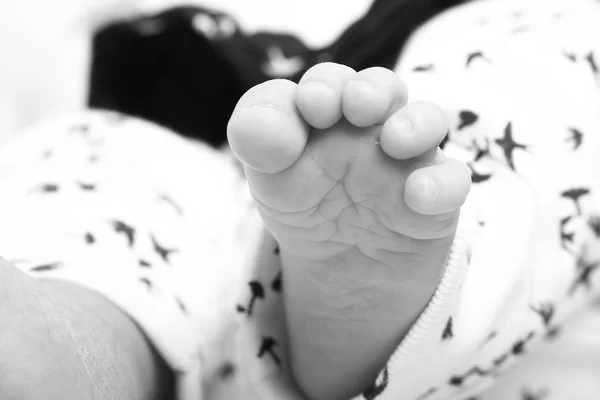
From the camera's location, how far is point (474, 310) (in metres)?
0.46

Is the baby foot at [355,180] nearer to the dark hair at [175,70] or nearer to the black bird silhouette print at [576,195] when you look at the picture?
the black bird silhouette print at [576,195]

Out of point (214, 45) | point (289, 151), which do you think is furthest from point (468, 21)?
point (289, 151)

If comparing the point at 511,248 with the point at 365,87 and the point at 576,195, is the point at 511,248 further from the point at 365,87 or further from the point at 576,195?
the point at 365,87

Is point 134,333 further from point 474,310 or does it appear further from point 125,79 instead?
point 125,79

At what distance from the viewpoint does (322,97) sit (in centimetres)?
32

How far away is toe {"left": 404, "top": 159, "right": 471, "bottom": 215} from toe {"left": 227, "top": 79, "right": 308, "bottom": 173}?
0.07 m

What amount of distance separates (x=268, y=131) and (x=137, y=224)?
1.05 feet

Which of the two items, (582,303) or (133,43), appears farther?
(133,43)

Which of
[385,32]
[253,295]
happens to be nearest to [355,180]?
[253,295]

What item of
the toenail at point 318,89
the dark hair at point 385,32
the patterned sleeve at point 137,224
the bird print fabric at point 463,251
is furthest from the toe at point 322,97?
the dark hair at point 385,32

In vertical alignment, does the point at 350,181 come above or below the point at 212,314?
above

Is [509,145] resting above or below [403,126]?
below

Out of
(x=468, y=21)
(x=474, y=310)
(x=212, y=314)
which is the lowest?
(x=212, y=314)

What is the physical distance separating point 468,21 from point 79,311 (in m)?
0.53
